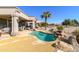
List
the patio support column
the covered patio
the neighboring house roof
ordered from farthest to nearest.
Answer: the patio support column → the covered patio → the neighboring house roof

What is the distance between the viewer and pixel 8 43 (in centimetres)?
642

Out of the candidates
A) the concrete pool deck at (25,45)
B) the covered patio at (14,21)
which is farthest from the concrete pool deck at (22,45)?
the covered patio at (14,21)

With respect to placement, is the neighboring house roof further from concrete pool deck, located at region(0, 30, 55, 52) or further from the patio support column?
concrete pool deck, located at region(0, 30, 55, 52)

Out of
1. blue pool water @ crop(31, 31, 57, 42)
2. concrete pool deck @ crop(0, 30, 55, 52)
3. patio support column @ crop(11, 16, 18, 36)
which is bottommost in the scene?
concrete pool deck @ crop(0, 30, 55, 52)

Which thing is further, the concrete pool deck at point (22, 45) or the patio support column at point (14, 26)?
the patio support column at point (14, 26)

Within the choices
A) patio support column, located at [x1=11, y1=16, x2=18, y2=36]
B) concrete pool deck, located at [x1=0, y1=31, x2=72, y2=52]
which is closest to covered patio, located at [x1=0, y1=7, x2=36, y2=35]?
patio support column, located at [x1=11, y1=16, x2=18, y2=36]

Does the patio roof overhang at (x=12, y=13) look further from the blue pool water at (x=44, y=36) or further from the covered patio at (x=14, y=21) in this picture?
the blue pool water at (x=44, y=36)

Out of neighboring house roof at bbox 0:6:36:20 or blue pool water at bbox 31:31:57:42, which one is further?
blue pool water at bbox 31:31:57:42

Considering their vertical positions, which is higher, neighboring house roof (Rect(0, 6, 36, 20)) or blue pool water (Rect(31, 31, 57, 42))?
neighboring house roof (Rect(0, 6, 36, 20))

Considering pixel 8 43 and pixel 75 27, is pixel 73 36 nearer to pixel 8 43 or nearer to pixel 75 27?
pixel 75 27

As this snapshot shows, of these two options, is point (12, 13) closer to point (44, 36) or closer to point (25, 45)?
point (25, 45)

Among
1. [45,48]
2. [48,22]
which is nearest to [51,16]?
[48,22]

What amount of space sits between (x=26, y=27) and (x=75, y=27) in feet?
5.43
